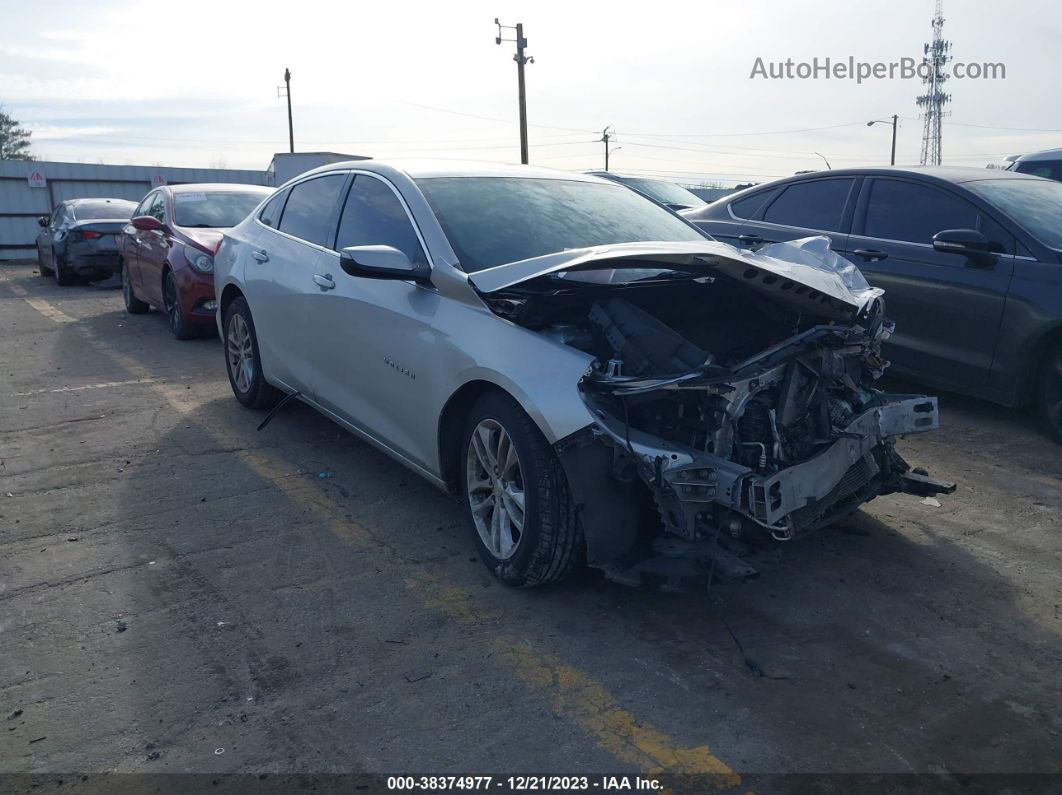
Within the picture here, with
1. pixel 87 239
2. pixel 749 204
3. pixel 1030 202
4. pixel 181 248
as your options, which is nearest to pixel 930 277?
pixel 1030 202

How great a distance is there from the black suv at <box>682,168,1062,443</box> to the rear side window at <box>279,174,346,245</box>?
3.49m

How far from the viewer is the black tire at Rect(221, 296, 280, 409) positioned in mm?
6391

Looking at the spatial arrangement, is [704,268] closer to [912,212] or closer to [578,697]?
[578,697]

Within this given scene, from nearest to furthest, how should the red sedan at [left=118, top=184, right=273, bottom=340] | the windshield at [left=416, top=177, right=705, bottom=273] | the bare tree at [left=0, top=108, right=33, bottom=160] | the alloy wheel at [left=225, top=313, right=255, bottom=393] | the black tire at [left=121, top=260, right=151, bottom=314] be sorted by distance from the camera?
1. the windshield at [left=416, top=177, right=705, bottom=273]
2. the alloy wheel at [left=225, top=313, right=255, bottom=393]
3. the red sedan at [left=118, top=184, right=273, bottom=340]
4. the black tire at [left=121, top=260, right=151, bottom=314]
5. the bare tree at [left=0, top=108, right=33, bottom=160]

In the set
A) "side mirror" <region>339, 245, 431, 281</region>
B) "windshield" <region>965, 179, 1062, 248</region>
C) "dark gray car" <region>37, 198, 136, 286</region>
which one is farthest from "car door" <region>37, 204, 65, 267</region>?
"windshield" <region>965, 179, 1062, 248</region>

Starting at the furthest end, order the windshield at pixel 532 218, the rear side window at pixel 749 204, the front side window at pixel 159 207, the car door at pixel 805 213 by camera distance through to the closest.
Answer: the front side window at pixel 159 207, the rear side window at pixel 749 204, the car door at pixel 805 213, the windshield at pixel 532 218

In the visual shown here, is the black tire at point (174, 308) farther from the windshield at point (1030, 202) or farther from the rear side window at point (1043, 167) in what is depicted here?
the rear side window at point (1043, 167)

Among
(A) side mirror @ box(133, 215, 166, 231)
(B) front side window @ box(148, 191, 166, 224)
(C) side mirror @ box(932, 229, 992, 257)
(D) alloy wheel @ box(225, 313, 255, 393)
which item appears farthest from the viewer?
(B) front side window @ box(148, 191, 166, 224)

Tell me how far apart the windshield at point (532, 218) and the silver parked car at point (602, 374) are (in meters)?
0.01

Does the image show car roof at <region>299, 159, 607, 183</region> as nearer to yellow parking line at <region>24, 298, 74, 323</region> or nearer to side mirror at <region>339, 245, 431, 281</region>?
side mirror at <region>339, 245, 431, 281</region>

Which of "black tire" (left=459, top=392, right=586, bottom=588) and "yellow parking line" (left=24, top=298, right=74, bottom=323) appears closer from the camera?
"black tire" (left=459, top=392, right=586, bottom=588)

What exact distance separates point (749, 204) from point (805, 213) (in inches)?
25.7

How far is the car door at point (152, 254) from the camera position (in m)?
10.3

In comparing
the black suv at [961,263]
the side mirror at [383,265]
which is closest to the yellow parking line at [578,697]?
the side mirror at [383,265]
